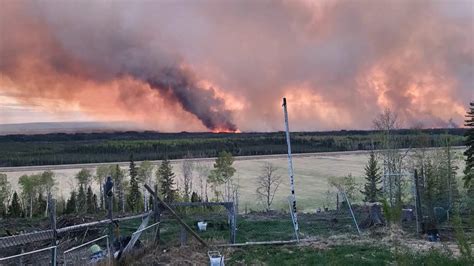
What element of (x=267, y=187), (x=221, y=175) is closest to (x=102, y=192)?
(x=221, y=175)

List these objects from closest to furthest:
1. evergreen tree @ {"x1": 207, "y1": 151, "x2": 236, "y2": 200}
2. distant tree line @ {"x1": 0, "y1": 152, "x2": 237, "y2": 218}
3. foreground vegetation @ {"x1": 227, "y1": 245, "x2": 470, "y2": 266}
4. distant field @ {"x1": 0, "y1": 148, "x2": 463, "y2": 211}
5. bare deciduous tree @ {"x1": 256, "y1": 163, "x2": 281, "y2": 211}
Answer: foreground vegetation @ {"x1": 227, "y1": 245, "x2": 470, "y2": 266}
distant tree line @ {"x1": 0, "y1": 152, "x2": 237, "y2": 218}
bare deciduous tree @ {"x1": 256, "y1": 163, "x2": 281, "y2": 211}
distant field @ {"x1": 0, "y1": 148, "x2": 463, "y2": 211}
evergreen tree @ {"x1": 207, "y1": 151, "x2": 236, "y2": 200}

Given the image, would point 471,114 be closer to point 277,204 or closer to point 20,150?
point 277,204

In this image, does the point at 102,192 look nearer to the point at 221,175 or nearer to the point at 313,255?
the point at 221,175

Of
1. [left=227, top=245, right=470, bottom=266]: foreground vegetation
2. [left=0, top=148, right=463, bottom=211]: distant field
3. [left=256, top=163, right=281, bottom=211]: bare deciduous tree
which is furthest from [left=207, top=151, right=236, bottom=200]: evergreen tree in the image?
[left=227, top=245, right=470, bottom=266]: foreground vegetation

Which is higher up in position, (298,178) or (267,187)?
(267,187)

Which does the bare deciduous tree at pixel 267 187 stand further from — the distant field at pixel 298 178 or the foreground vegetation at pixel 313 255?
the foreground vegetation at pixel 313 255

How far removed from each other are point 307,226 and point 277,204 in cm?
4286

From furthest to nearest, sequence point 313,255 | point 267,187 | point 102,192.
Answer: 1. point 267,187
2. point 102,192
3. point 313,255

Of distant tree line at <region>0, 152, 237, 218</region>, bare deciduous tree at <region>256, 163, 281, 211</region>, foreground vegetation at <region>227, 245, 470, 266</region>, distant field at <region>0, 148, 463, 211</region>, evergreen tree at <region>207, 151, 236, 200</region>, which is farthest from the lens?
evergreen tree at <region>207, 151, 236, 200</region>

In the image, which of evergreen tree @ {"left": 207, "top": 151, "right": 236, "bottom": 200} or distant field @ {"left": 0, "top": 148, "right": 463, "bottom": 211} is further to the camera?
evergreen tree @ {"left": 207, "top": 151, "right": 236, "bottom": 200}

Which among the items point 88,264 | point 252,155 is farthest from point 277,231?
point 252,155

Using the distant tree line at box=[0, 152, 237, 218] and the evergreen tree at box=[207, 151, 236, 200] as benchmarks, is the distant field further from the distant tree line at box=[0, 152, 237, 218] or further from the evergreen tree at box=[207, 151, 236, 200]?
the evergreen tree at box=[207, 151, 236, 200]

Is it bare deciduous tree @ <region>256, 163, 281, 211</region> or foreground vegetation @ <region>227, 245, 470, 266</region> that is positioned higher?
foreground vegetation @ <region>227, 245, 470, 266</region>

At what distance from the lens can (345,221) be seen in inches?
782
